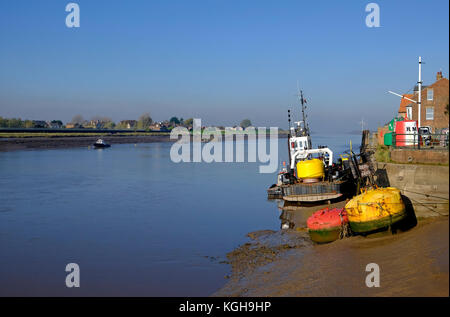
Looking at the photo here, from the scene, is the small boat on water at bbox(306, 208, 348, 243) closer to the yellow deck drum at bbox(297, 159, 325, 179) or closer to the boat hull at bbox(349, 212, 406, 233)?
the boat hull at bbox(349, 212, 406, 233)

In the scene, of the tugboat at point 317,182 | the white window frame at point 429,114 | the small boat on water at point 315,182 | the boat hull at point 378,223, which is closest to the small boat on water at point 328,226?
the boat hull at point 378,223

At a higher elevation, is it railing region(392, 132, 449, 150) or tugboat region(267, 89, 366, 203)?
railing region(392, 132, 449, 150)

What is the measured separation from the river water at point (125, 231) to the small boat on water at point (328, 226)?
14.3 feet

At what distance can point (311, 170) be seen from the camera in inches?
1225

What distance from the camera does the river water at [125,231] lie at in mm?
17484

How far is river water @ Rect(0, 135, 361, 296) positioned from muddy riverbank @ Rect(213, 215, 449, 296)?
4.41 ft

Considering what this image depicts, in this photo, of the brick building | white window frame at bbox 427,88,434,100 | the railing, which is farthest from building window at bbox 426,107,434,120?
the railing

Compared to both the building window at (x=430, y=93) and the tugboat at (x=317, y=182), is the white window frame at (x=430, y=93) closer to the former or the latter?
the building window at (x=430, y=93)

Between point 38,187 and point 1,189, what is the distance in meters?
3.32

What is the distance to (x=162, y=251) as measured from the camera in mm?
21734

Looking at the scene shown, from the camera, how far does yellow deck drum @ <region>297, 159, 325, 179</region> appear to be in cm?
3111

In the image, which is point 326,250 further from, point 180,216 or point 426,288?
point 180,216

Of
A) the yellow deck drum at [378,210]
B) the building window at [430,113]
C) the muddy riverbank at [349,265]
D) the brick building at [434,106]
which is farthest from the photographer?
the building window at [430,113]
